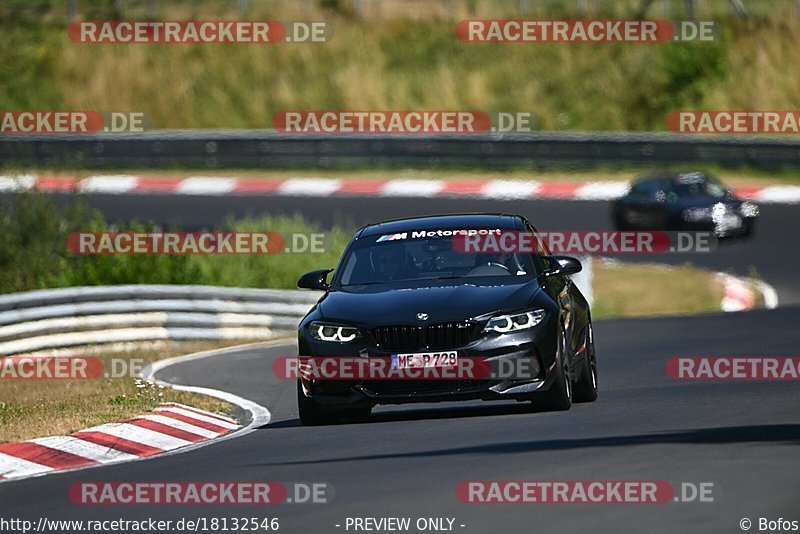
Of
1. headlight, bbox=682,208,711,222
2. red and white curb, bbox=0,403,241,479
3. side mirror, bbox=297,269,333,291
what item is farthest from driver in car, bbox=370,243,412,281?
headlight, bbox=682,208,711,222

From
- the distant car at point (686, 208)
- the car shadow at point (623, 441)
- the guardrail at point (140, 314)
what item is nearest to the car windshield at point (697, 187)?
the distant car at point (686, 208)

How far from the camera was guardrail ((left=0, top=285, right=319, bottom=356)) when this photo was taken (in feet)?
69.6

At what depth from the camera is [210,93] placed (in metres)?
45.3

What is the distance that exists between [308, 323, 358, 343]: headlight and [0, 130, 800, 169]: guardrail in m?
23.4

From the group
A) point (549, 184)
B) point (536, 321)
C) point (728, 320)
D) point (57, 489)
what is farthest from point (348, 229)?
point (57, 489)

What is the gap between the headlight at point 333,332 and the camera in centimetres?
1191

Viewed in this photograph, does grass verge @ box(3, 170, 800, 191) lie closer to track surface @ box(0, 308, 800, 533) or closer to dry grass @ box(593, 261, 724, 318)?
dry grass @ box(593, 261, 724, 318)

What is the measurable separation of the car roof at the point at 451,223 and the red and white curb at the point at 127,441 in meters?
1.78

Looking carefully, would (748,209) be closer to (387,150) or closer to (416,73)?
(387,150)

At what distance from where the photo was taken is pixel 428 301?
1195cm

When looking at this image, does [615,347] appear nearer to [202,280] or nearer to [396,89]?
[202,280]

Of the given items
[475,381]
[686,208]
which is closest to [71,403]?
[475,381]

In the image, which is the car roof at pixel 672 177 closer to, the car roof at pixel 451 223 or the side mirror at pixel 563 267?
the car roof at pixel 451 223

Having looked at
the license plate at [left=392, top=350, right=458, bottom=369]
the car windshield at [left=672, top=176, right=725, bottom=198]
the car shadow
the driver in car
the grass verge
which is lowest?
the car shadow
